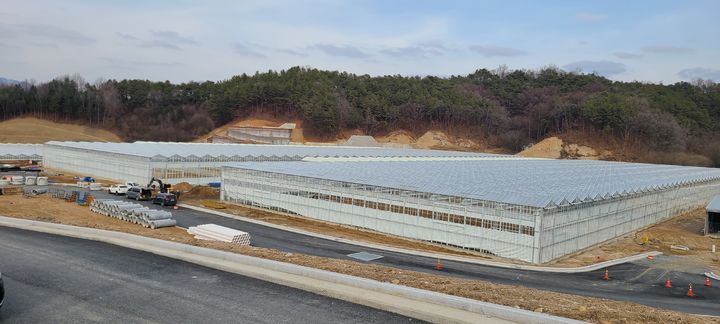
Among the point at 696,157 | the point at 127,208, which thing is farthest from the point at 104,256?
the point at 696,157

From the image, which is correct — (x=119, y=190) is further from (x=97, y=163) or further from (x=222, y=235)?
(x=222, y=235)

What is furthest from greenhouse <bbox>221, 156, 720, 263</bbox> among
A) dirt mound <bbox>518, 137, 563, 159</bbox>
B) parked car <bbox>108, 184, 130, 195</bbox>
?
dirt mound <bbox>518, 137, 563, 159</bbox>

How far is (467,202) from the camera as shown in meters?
33.6

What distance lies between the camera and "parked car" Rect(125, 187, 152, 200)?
48.3 m

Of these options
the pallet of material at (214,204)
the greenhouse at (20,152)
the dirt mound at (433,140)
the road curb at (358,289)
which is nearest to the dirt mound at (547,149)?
the dirt mound at (433,140)

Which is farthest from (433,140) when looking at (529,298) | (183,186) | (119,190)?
(529,298)

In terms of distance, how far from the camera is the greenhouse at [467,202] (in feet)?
104

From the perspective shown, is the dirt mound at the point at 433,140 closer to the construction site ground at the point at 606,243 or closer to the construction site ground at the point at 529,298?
the construction site ground at the point at 606,243

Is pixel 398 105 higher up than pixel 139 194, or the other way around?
pixel 398 105

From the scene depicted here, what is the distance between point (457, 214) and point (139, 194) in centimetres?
3096

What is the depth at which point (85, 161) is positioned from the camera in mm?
69000

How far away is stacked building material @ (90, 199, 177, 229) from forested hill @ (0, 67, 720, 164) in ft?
329

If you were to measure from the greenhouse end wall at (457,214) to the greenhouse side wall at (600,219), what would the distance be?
62 mm

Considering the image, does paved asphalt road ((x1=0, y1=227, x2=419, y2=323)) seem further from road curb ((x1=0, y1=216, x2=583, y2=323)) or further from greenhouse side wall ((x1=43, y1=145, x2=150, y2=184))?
greenhouse side wall ((x1=43, y1=145, x2=150, y2=184))
